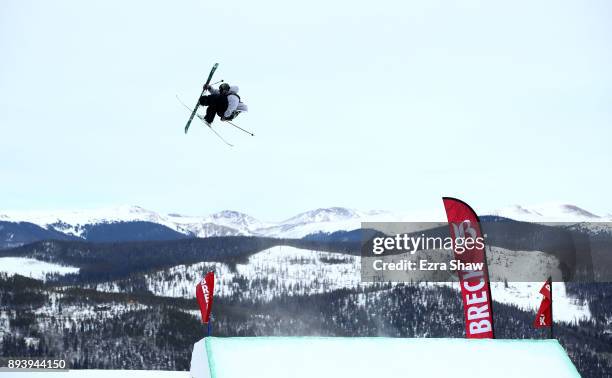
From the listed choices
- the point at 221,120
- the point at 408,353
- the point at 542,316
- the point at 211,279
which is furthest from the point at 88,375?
the point at 542,316

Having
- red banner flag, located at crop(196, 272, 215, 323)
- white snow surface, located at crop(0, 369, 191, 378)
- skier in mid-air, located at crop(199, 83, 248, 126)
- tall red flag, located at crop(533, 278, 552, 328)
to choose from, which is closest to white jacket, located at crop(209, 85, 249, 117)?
skier in mid-air, located at crop(199, 83, 248, 126)

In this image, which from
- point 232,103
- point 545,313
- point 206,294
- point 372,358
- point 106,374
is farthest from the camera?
point 106,374

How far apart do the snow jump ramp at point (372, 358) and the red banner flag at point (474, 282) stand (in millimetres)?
7487

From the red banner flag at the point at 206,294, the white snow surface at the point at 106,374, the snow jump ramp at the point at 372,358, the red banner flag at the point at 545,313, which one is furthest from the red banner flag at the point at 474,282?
the white snow surface at the point at 106,374

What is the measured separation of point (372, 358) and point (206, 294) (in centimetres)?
560

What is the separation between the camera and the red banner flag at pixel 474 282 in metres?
25.5

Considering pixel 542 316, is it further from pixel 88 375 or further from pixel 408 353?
pixel 88 375

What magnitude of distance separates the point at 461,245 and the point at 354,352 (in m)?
10.1

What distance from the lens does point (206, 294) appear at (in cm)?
2050

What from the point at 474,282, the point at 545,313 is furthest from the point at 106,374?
the point at 545,313

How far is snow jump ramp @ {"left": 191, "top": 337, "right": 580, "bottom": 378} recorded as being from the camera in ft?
53.1

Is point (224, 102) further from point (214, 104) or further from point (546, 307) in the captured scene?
point (546, 307)

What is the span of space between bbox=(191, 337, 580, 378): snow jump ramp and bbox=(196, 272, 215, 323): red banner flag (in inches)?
93.6

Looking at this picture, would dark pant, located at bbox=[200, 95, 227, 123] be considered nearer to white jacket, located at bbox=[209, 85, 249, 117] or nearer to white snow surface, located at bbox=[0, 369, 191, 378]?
white jacket, located at bbox=[209, 85, 249, 117]
